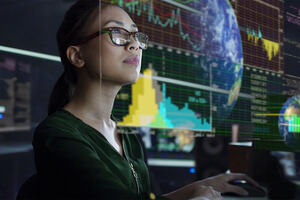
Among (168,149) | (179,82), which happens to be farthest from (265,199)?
(179,82)

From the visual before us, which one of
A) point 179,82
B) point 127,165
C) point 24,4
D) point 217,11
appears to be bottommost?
point 127,165

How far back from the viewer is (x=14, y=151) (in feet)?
4.45

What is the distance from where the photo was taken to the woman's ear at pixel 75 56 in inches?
31.0

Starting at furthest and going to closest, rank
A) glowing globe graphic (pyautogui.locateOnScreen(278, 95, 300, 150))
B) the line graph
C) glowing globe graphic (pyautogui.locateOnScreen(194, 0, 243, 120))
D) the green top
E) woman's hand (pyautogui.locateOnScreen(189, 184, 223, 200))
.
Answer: glowing globe graphic (pyautogui.locateOnScreen(278, 95, 300, 150)) < glowing globe graphic (pyautogui.locateOnScreen(194, 0, 243, 120)) < the line graph < woman's hand (pyautogui.locateOnScreen(189, 184, 223, 200)) < the green top

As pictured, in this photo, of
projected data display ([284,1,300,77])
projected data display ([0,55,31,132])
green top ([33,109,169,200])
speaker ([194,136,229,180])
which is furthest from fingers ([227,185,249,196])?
projected data display ([0,55,31,132])

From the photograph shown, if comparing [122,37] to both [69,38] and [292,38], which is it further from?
[292,38]

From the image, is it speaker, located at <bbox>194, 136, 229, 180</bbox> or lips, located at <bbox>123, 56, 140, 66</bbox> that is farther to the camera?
speaker, located at <bbox>194, 136, 229, 180</bbox>

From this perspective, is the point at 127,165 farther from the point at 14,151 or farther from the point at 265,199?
the point at 14,151

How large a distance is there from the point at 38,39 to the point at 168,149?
80 cm

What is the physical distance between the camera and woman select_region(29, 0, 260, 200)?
678 millimetres

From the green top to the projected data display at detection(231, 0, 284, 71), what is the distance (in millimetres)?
556

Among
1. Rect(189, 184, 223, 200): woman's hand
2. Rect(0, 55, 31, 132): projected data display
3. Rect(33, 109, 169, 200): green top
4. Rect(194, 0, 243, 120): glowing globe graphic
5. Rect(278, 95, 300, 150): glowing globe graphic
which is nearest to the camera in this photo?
Rect(33, 109, 169, 200): green top

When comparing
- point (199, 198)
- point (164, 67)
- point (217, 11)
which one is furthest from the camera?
point (217, 11)

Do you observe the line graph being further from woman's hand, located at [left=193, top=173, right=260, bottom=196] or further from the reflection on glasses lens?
woman's hand, located at [left=193, top=173, right=260, bottom=196]
